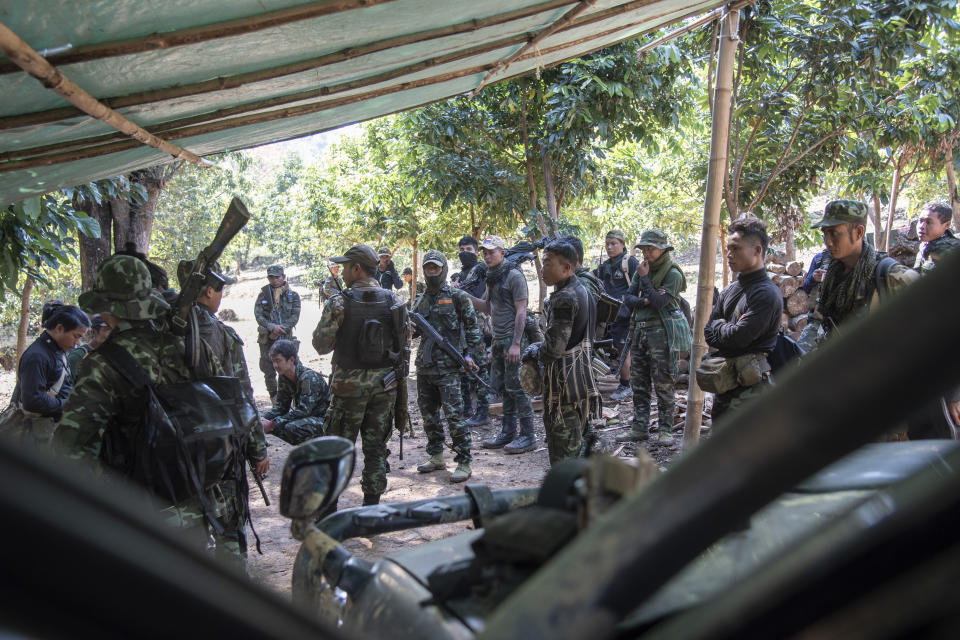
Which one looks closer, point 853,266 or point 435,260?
point 853,266

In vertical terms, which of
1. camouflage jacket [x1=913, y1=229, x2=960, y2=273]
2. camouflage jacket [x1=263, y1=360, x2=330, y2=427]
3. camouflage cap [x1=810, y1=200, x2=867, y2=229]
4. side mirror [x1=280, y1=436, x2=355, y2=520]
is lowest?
side mirror [x1=280, y1=436, x2=355, y2=520]

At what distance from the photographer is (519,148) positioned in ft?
34.0

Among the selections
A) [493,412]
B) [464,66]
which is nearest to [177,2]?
[464,66]

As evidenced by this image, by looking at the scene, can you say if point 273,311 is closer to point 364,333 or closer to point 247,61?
point 364,333

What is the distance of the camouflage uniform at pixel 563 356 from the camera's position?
4691mm

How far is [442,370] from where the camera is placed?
652 cm

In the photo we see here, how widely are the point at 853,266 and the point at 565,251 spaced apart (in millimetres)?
1896

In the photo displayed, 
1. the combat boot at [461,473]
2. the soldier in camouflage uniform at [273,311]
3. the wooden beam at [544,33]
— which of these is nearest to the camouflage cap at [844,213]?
the wooden beam at [544,33]

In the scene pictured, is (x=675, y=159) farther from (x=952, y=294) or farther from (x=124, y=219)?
(x=952, y=294)

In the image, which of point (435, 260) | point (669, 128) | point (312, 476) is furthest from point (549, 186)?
point (312, 476)

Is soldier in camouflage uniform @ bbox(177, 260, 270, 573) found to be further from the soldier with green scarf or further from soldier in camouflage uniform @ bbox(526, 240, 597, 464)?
the soldier with green scarf

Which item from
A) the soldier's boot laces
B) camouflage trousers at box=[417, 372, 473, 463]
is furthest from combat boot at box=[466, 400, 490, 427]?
the soldier's boot laces

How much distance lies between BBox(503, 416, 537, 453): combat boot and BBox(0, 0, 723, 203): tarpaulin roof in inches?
161

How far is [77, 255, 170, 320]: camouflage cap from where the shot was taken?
298 centimetres
